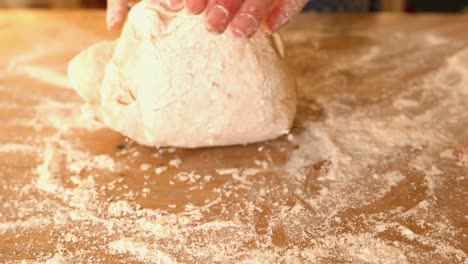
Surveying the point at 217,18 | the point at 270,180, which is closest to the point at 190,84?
the point at 217,18

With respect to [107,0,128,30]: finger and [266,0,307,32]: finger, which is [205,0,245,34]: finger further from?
[107,0,128,30]: finger

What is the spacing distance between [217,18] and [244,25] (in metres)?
0.06

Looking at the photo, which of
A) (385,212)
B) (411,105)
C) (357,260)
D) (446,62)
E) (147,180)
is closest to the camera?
(357,260)

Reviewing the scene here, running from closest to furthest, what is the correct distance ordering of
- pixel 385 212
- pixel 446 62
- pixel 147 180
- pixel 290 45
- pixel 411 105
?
1. pixel 385 212
2. pixel 147 180
3. pixel 411 105
4. pixel 446 62
5. pixel 290 45

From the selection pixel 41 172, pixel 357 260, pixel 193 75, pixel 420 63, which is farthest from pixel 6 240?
pixel 420 63

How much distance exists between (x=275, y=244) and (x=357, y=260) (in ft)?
0.45

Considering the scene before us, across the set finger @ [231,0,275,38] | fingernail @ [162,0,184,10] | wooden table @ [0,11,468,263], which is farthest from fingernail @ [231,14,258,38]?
wooden table @ [0,11,468,263]

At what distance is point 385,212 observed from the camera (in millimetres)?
997

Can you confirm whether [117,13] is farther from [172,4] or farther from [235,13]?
[235,13]

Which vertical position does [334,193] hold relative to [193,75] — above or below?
below

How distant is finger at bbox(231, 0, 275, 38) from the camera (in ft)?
3.40

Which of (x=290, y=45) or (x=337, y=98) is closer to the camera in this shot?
(x=337, y=98)

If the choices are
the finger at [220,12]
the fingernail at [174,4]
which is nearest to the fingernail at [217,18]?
the finger at [220,12]

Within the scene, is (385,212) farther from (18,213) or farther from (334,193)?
(18,213)
